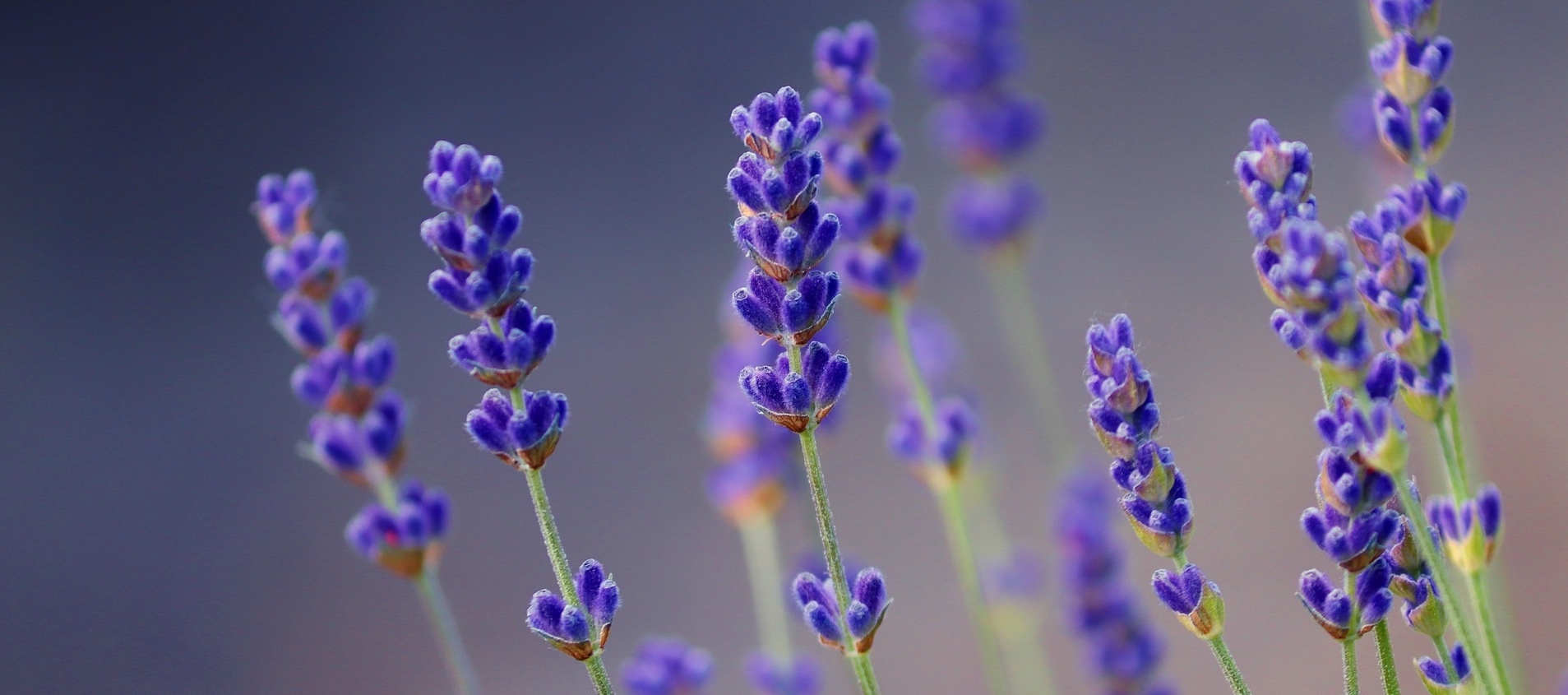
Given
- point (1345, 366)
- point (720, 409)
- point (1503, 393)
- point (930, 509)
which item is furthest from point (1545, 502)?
point (1345, 366)

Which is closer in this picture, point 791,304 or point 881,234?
point 791,304

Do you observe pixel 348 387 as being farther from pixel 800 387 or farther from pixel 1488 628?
pixel 1488 628

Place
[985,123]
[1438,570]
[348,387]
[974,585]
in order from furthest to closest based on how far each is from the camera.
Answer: [985,123], [974,585], [348,387], [1438,570]

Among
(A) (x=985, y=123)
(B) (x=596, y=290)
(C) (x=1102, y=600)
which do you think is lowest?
(C) (x=1102, y=600)

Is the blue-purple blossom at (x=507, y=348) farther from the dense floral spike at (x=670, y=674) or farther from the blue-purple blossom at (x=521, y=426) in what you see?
the dense floral spike at (x=670, y=674)

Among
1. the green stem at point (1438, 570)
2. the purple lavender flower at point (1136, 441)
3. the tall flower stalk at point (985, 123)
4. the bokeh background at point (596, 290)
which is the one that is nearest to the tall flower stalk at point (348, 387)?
the purple lavender flower at point (1136, 441)

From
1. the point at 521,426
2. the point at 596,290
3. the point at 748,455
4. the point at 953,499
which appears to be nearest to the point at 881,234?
the point at 953,499

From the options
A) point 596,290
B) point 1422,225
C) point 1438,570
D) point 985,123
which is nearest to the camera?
point 1438,570
